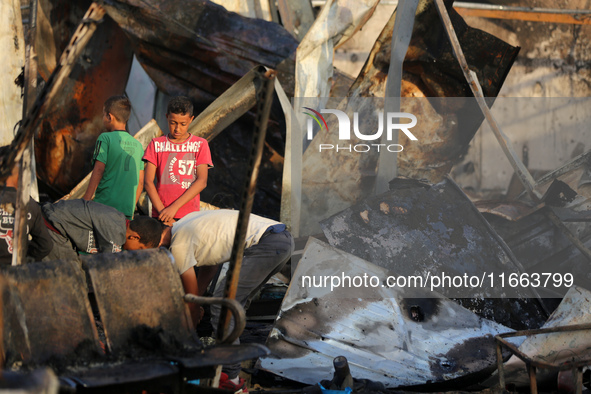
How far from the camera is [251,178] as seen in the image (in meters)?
2.26

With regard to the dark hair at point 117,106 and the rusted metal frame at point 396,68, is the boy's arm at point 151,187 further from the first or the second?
the rusted metal frame at point 396,68

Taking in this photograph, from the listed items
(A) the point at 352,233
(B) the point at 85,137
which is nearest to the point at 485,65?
(A) the point at 352,233

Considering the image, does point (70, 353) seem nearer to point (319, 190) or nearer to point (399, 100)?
point (319, 190)

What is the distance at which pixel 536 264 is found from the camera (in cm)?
498

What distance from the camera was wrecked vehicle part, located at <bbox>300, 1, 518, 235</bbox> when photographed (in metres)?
5.41

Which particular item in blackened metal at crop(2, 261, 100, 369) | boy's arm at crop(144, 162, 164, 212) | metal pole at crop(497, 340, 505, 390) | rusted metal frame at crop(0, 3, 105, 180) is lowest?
metal pole at crop(497, 340, 505, 390)

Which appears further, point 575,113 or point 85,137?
point 575,113

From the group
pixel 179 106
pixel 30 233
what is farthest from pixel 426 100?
pixel 30 233

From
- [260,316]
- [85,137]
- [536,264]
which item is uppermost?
[85,137]

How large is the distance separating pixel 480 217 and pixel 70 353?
131 inches

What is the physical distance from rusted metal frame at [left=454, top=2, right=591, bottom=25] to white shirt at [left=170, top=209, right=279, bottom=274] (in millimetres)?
6584

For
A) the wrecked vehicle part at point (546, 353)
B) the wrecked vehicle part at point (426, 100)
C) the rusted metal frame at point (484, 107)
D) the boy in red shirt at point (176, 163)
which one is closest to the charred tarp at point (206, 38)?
the wrecked vehicle part at point (426, 100)

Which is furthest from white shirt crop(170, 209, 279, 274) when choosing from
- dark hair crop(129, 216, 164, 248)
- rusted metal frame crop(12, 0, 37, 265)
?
rusted metal frame crop(12, 0, 37, 265)

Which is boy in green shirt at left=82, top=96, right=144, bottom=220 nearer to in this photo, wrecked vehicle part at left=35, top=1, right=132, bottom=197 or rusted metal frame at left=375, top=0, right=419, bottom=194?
wrecked vehicle part at left=35, top=1, right=132, bottom=197
